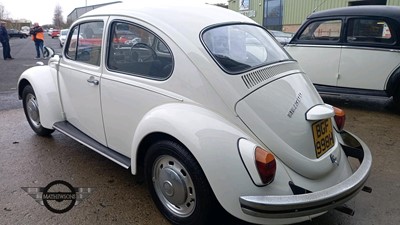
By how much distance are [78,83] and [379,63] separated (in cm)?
507

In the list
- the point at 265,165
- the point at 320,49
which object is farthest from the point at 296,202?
the point at 320,49

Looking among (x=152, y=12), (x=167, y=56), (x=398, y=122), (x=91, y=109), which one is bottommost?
(x=398, y=122)

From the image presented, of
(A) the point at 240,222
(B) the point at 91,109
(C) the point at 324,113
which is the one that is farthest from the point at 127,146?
(C) the point at 324,113

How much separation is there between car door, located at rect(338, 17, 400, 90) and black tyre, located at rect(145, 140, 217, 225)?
4.79 metres

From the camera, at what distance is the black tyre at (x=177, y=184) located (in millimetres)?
2430

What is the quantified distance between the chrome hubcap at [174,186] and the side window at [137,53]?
29.2 inches

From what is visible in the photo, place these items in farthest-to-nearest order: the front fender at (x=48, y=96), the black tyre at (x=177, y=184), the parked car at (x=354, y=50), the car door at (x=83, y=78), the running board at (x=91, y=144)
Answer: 1. the parked car at (x=354, y=50)
2. the front fender at (x=48, y=96)
3. the car door at (x=83, y=78)
4. the running board at (x=91, y=144)
5. the black tyre at (x=177, y=184)

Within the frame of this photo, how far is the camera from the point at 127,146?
3141mm

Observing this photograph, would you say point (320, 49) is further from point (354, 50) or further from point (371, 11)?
point (371, 11)

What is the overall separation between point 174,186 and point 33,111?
293 centimetres

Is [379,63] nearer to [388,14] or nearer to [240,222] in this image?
[388,14]

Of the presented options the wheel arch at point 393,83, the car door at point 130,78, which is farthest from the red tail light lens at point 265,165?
the wheel arch at point 393,83

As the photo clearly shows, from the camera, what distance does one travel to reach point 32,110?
15.1ft

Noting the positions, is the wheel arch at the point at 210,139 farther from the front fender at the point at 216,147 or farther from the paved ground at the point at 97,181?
the paved ground at the point at 97,181
